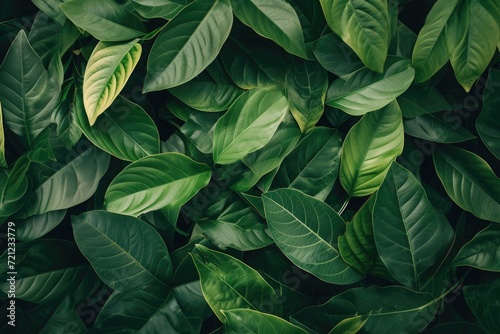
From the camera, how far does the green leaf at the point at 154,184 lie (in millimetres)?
796

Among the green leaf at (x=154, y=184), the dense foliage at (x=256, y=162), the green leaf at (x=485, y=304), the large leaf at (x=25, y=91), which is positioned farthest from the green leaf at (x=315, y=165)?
the large leaf at (x=25, y=91)

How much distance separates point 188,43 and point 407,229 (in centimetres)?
43

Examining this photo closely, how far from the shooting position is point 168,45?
76 cm

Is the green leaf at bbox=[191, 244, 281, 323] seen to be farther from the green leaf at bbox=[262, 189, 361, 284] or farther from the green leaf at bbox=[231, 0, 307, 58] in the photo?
the green leaf at bbox=[231, 0, 307, 58]

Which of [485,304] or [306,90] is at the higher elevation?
[306,90]

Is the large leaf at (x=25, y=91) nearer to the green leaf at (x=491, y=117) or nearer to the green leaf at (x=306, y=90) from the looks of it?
the green leaf at (x=306, y=90)

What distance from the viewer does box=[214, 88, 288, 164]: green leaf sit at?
0.79 m

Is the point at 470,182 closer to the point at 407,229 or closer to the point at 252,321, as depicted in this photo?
the point at 407,229

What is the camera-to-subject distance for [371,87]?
0.80 meters

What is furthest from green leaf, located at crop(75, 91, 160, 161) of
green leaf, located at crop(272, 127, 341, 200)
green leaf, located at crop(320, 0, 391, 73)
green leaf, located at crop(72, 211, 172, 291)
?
green leaf, located at crop(320, 0, 391, 73)

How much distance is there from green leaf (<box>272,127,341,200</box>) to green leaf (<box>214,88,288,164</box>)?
74mm

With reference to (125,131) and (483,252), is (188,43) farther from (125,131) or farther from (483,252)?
(483,252)

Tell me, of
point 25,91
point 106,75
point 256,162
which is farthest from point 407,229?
point 25,91

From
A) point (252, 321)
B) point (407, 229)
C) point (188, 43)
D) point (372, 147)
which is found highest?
point (188, 43)
